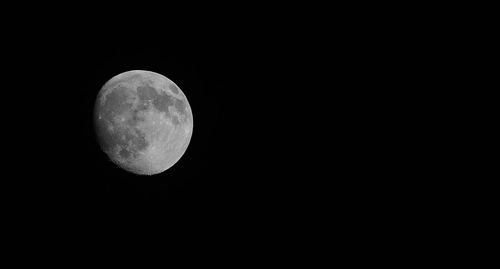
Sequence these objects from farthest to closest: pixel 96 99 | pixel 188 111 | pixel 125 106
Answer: pixel 188 111 → pixel 96 99 → pixel 125 106

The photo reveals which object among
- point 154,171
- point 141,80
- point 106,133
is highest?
point 141,80

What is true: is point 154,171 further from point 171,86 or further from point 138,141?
point 171,86

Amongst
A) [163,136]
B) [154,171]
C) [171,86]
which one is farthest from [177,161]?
[171,86]

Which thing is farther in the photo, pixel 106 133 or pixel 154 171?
pixel 154 171

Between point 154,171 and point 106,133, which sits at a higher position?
point 106,133

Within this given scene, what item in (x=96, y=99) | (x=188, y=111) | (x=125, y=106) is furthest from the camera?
(x=188, y=111)

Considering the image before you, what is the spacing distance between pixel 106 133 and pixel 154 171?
2.49ft

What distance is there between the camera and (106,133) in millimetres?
4152

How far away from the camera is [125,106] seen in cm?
408

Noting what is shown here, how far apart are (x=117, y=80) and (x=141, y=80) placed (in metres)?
0.29

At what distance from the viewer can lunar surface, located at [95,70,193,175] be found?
4078 mm

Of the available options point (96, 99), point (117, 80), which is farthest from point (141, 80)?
point (96, 99)

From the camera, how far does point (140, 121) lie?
13.3ft

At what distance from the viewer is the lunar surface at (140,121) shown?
4.08m
